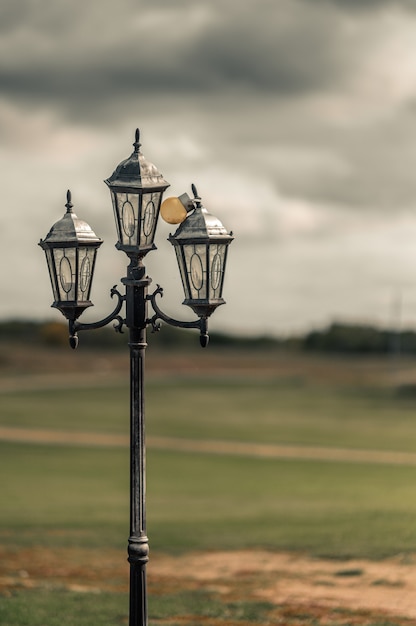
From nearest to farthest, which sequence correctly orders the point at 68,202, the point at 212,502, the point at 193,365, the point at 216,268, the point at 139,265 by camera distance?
the point at 216,268 → the point at 139,265 → the point at 68,202 → the point at 212,502 → the point at 193,365

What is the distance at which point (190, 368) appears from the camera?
79125 millimetres

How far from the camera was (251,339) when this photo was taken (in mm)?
91938

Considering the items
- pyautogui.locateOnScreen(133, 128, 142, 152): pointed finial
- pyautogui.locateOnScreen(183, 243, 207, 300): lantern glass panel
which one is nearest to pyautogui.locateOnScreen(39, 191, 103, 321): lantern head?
pyautogui.locateOnScreen(133, 128, 142, 152): pointed finial

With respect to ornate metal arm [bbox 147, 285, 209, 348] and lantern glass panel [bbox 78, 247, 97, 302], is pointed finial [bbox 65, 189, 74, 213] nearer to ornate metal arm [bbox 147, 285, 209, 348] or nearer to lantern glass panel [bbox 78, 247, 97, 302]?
lantern glass panel [bbox 78, 247, 97, 302]

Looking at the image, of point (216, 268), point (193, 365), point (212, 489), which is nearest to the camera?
point (216, 268)

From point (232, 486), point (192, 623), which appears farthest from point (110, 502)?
point (192, 623)

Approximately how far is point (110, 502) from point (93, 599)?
11.2 metres

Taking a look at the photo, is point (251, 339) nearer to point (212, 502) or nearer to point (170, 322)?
point (212, 502)

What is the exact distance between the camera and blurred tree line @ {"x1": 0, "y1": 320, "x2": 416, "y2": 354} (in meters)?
84.6

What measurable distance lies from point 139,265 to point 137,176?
2.54 ft

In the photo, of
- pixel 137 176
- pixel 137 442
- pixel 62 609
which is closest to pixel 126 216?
pixel 137 176

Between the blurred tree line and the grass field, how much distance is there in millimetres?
25541

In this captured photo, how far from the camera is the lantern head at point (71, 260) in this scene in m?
8.47

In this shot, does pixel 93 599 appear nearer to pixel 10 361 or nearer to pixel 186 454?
pixel 186 454
